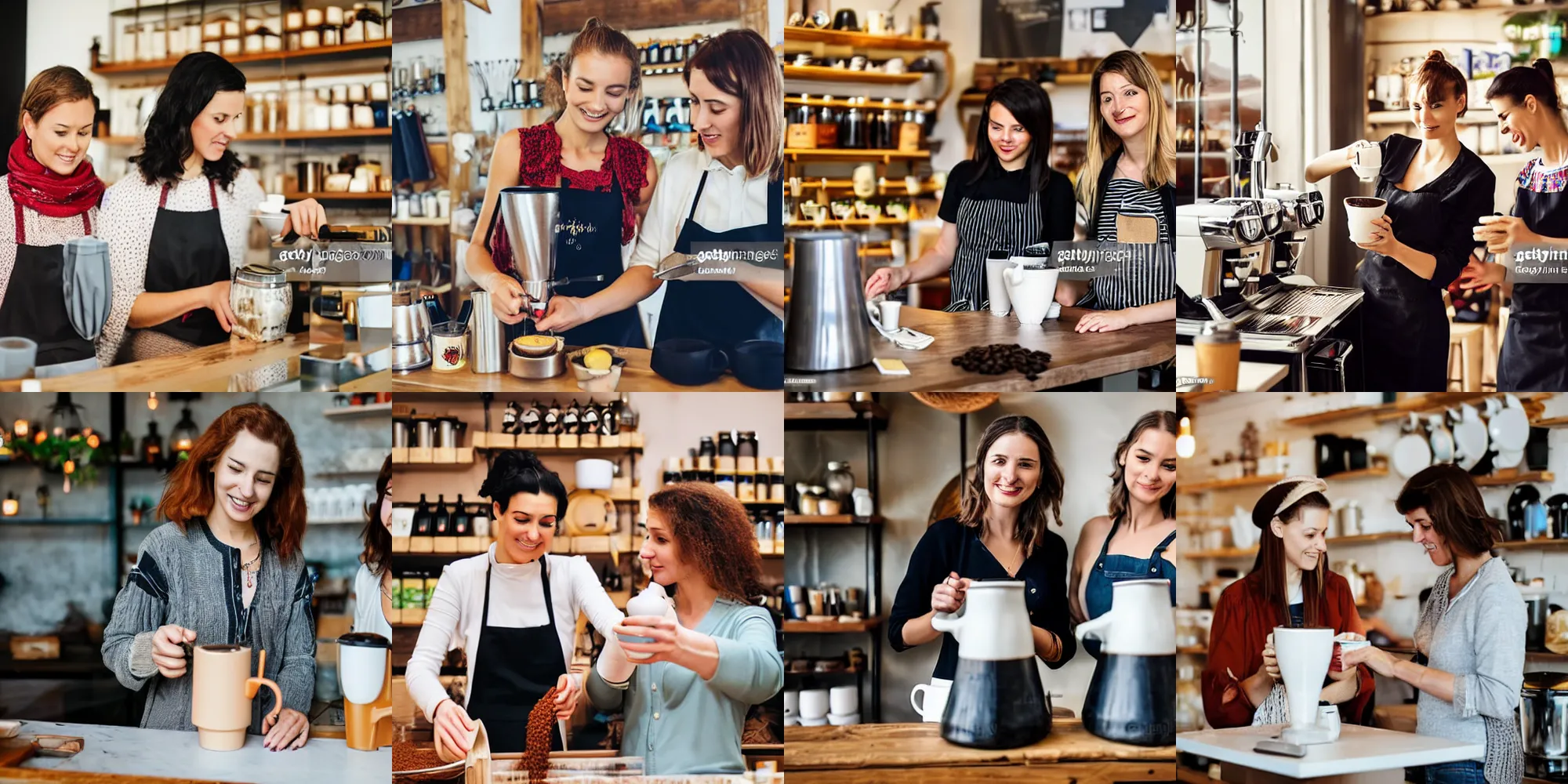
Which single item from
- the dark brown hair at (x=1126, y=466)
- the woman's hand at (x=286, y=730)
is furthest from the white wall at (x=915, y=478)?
the woman's hand at (x=286, y=730)

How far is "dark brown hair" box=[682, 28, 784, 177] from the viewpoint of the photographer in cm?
307

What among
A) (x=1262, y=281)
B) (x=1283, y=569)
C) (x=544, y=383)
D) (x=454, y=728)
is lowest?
(x=454, y=728)

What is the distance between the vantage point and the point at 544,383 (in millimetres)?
3098

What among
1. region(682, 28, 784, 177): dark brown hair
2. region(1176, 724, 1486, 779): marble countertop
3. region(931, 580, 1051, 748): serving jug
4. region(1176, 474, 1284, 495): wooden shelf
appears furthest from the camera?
region(1176, 474, 1284, 495): wooden shelf

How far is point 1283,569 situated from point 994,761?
0.95 metres

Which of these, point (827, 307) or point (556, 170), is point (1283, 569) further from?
point (556, 170)

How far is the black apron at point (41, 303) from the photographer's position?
3.38m

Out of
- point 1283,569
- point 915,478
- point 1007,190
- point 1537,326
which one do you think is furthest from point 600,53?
point 1537,326

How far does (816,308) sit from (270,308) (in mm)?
1470

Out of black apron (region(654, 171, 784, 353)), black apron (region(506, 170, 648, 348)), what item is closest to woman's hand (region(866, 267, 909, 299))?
black apron (region(654, 171, 784, 353))

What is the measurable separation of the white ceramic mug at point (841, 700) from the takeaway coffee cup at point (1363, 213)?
5.53ft

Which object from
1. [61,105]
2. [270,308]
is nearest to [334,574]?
[270,308]

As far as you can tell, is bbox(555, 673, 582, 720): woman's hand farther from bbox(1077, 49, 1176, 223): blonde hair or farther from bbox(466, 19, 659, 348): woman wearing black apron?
bbox(1077, 49, 1176, 223): blonde hair

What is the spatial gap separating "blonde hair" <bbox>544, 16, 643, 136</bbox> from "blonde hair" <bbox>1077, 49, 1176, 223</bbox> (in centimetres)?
109
